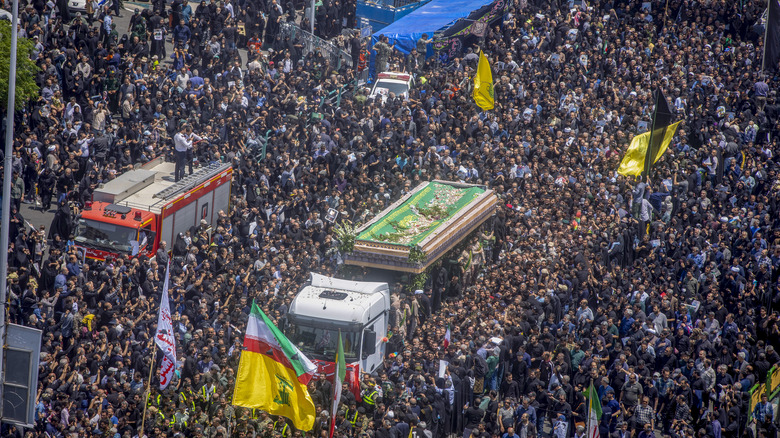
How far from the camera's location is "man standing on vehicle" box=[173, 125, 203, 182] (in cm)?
2850

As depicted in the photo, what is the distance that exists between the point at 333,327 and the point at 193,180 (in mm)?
8209

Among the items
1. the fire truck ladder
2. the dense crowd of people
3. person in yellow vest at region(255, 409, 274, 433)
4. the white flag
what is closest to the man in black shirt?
the dense crowd of people

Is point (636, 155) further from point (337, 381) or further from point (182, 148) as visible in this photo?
point (337, 381)

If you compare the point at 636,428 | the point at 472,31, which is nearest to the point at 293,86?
the point at 472,31

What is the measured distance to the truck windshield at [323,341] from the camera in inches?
877

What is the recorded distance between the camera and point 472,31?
123 feet

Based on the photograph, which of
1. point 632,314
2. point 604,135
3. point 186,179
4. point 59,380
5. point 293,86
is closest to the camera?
point 59,380

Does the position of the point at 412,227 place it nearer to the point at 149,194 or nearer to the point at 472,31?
the point at 149,194

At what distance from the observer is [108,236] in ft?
86.5

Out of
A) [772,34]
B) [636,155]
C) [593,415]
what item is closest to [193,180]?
[636,155]

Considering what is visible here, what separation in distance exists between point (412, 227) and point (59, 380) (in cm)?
921

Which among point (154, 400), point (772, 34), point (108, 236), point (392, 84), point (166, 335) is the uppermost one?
point (772, 34)

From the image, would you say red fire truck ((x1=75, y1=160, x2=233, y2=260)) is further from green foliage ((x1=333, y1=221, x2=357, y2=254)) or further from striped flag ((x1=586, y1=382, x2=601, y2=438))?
striped flag ((x1=586, y1=382, x2=601, y2=438))

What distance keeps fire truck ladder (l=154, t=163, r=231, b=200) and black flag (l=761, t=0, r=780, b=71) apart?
548 inches
